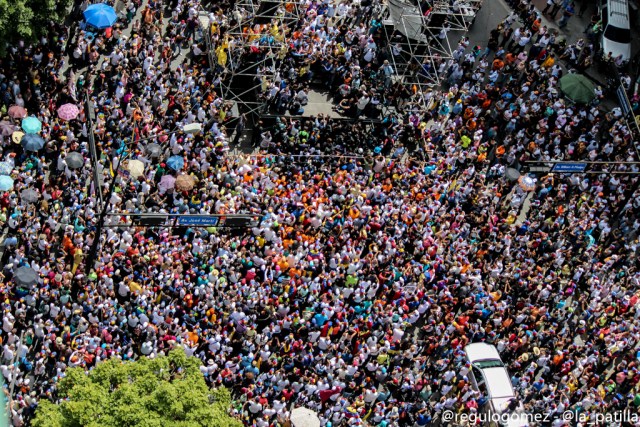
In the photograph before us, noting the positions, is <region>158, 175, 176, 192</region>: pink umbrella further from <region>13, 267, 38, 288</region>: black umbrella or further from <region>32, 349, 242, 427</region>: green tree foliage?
<region>32, 349, 242, 427</region>: green tree foliage

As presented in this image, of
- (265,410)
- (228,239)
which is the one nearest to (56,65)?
(228,239)

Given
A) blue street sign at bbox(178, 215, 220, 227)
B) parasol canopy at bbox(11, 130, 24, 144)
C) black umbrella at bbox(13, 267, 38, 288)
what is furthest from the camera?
parasol canopy at bbox(11, 130, 24, 144)

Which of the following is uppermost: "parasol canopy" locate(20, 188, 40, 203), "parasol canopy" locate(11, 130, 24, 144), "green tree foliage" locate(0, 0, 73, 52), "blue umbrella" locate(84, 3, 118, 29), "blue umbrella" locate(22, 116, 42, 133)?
"blue umbrella" locate(84, 3, 118, 29)

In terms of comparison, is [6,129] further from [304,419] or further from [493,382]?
[493,382]

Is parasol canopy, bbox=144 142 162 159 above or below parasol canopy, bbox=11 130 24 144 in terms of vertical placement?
below

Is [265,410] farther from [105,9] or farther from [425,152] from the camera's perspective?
[105,9]

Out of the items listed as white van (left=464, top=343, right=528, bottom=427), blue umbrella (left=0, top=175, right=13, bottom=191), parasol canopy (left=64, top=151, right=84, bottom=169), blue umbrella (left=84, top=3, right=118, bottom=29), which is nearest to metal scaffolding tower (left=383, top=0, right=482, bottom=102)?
blue umbrella (left=84, top=3, right=118, bottom=29)
